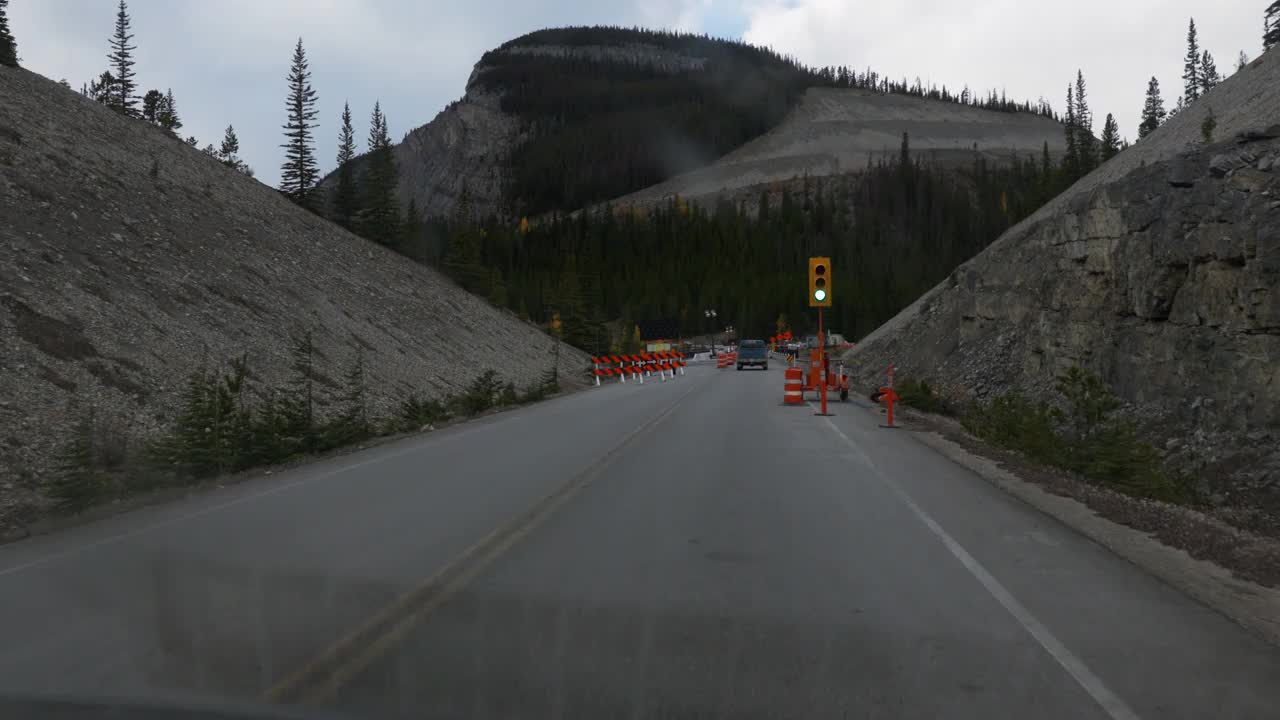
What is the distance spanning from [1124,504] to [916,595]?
16.2 ft

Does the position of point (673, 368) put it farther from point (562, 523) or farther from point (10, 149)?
point (562, 523)

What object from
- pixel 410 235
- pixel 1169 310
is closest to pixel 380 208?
pixel 410 235

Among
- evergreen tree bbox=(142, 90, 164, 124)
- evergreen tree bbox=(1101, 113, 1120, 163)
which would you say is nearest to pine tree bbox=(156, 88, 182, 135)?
evergreen tree bbox=(142, 90, 164, 124)

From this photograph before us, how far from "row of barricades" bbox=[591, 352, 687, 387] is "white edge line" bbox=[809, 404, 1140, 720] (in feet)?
104

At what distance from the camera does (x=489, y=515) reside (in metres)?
8.44

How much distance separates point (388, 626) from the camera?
16.3 ft

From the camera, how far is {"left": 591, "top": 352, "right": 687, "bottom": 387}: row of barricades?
41.9 metres

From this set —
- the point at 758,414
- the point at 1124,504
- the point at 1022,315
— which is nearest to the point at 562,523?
the point at 1124,504

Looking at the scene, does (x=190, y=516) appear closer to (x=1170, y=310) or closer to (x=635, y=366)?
(x=1170, y=310)

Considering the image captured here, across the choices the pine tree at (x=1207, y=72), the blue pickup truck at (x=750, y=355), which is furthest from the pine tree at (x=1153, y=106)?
the blue pickup truck at (x=750, y=355)

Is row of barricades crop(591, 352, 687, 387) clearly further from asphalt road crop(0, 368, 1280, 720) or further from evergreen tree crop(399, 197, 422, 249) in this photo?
asphalt road crop(0, 368, 1280, 720)

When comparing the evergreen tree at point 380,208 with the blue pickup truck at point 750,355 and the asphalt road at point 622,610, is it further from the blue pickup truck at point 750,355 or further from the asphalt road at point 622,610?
the asphalt road at point 622,610

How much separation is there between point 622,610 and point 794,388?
63.1ft

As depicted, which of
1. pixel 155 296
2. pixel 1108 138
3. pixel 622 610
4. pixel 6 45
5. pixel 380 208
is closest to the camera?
pixel 622 610
